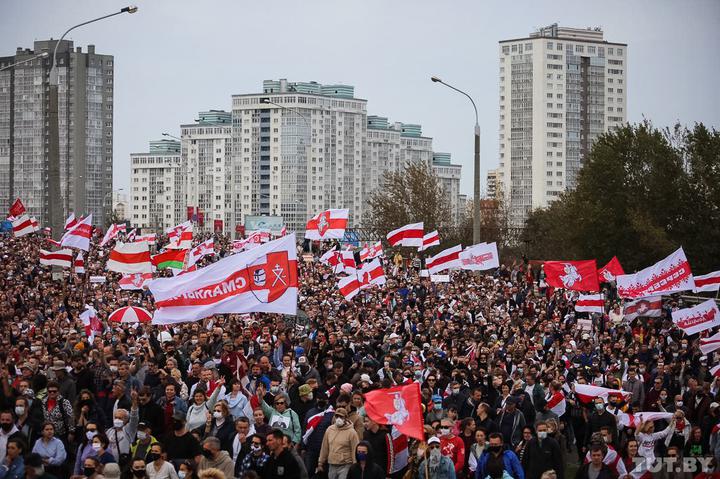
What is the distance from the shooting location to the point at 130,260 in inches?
1065

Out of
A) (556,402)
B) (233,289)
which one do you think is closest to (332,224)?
(233,289)

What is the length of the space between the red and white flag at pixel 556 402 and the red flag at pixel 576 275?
11032 millimetres

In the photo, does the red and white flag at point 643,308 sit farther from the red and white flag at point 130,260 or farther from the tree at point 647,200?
the tree at point 647,200

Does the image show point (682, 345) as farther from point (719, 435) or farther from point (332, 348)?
point (719, 435)

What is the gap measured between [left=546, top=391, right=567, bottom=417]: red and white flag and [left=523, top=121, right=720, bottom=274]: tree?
2976 centimetres

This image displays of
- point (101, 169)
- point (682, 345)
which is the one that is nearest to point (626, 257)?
point (682, 345)

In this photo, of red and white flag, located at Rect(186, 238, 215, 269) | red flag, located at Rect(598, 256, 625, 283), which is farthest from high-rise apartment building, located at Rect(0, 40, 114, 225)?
red flag, located at Rect(598, 256, 625, 283)

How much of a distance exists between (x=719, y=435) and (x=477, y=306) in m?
18.3

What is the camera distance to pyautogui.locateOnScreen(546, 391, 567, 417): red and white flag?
15926 mm

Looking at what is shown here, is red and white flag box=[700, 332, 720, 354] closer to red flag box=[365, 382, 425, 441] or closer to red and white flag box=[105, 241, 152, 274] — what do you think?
red flag box=[365, 382, 425, 441]

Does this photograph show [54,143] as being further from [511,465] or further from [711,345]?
[511,465]

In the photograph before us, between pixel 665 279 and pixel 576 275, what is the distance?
158 inches

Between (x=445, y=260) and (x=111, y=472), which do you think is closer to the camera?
(x=111, y=472)

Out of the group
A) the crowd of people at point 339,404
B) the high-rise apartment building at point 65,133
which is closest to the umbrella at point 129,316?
the crowd of people at point 339,404
